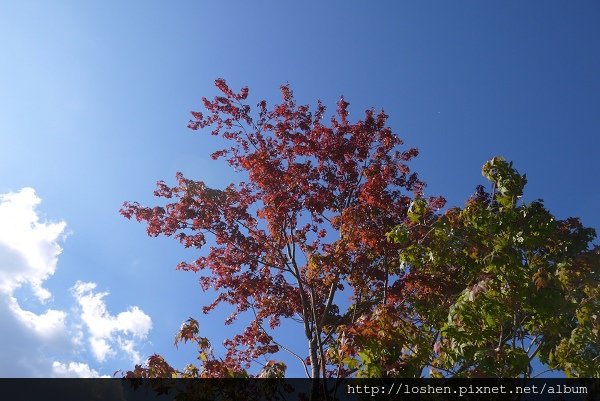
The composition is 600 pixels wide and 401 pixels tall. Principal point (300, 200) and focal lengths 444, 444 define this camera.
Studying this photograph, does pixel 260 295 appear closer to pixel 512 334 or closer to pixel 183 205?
pixel 183 205

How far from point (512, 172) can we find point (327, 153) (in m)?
4.09

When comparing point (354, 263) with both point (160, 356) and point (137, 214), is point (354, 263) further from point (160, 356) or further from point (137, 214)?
point (137, 214)

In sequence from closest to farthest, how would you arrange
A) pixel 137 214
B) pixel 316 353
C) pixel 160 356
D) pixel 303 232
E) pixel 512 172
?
pixel 512 172 < pixel 160 356 < pixel 316 353 < pixel 137 214 < pixel 303 232

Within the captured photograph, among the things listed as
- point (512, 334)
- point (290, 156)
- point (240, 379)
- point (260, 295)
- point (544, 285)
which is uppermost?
point (290, 156)

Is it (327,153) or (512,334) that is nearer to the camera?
(512,334)

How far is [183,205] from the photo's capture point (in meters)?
9.34

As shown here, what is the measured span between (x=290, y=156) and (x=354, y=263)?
2.76m

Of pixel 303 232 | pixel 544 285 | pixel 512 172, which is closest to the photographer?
pixel 544 285

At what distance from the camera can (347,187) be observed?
9.98m

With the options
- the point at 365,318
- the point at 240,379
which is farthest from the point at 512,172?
the point at 240,379

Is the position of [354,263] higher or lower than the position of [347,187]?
lower

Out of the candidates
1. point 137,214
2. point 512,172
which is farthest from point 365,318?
point 137,214

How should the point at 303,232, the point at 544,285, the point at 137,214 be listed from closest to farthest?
the point at 544,285 < the point at 137,214 < the point at 303,232

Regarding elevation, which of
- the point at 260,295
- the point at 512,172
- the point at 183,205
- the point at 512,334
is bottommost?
the point at 512,334
